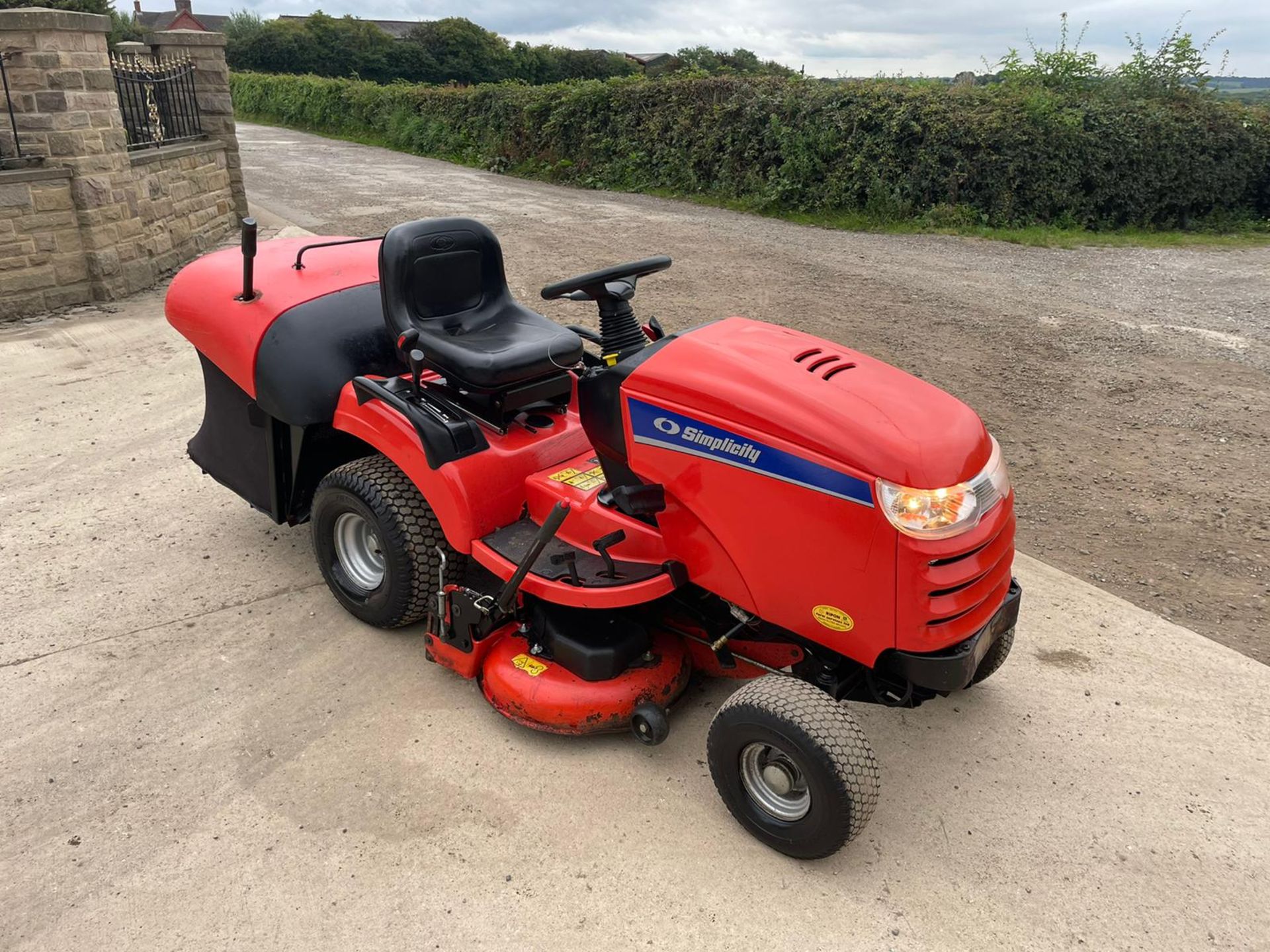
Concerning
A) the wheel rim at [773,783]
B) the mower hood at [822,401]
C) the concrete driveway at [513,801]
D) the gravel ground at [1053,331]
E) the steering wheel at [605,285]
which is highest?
the steering wheel at [605,285]

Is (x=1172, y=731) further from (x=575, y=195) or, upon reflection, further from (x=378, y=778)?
(x=575, y=195)

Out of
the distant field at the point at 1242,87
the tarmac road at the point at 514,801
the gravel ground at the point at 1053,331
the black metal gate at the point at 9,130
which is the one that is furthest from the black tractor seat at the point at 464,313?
the distant field at the point at 1242,87

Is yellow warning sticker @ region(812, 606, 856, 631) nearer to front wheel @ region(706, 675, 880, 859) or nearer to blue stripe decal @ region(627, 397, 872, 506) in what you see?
front wheel @ region(706, 675, 880, 859)

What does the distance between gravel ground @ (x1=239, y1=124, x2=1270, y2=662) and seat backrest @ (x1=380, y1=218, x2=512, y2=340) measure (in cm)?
271

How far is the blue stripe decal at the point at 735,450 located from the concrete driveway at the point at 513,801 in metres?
1.02

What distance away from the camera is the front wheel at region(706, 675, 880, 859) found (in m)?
2.37

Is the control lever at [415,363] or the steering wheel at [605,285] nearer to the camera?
the steering wheel at [605,285]

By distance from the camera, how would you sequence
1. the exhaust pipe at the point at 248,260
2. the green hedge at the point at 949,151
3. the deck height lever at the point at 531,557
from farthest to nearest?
the green hedge at the point at 949,151
the exhaust pipe at the point at 248,260
the deck height lever at the point at 531,557

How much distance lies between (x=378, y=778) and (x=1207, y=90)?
50.8 feet

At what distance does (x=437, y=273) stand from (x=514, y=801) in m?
1.82

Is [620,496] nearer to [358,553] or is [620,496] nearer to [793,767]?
[793,767]

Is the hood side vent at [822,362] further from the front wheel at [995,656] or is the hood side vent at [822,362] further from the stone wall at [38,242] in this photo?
the stone wall at [38,242]

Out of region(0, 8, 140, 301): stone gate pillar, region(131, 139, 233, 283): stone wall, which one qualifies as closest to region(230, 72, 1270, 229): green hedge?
region(131, 139, 233, 283): stone wall

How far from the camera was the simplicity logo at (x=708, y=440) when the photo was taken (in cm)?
246
